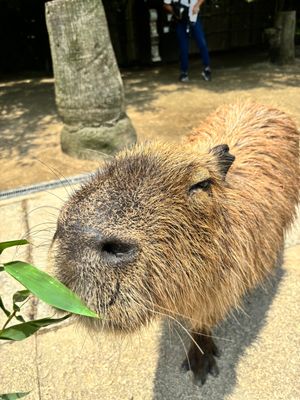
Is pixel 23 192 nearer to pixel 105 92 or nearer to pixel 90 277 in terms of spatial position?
pixel 105 92

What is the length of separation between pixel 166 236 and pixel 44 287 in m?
0.57

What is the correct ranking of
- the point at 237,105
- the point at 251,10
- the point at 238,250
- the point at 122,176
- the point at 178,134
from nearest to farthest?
the point at 122,176 < the point at 238,250 < the point at 237,105 < the point at 178,134 < the point at 251,10

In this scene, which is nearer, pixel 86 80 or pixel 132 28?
pixel 86 80

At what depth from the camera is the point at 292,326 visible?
2.22 metres

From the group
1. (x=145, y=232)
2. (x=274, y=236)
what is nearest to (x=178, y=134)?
(x=274, y=236)

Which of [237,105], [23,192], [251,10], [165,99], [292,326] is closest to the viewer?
[292,326]

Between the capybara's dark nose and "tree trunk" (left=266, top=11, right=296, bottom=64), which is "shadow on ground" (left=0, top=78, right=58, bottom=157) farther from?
"tree trunk" (left=266, top=11, right=296, bottom=64)

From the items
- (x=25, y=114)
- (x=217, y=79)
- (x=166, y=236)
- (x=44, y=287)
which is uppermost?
(x=44, y=287)

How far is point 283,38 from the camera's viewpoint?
8383mm

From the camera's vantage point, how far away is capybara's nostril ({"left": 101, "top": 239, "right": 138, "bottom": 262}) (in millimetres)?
1180

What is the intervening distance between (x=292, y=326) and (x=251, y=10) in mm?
10641

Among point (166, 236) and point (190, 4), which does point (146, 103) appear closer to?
point (190, 4)

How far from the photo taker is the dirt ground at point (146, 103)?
15.8 ft

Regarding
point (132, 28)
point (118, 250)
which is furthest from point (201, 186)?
point (132, 28)
